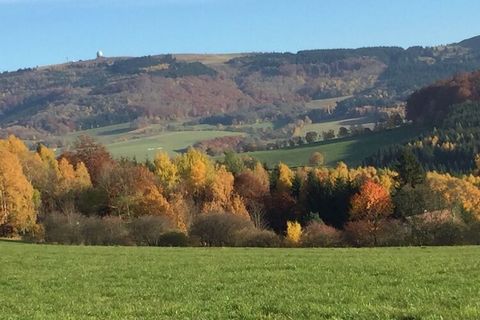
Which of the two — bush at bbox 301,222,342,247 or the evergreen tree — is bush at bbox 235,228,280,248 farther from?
the evergreen tree

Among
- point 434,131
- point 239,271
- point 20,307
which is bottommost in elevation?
point 434,131

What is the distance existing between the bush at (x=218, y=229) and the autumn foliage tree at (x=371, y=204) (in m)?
23.8

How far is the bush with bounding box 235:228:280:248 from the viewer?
7081cm

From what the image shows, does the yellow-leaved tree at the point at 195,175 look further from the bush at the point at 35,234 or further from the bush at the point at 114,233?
the bush at the point at 114,233

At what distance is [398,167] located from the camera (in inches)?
3964

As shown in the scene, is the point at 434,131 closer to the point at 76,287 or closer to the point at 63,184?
the point at 63,184

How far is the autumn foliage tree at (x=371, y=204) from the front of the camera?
91688 mm

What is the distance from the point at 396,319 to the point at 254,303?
13.4ft

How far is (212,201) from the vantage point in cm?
10669

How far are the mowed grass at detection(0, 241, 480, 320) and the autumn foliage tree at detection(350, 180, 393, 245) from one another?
66.9m

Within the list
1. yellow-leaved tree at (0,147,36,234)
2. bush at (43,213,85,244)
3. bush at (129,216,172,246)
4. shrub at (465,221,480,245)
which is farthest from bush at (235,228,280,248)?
yellow-leaved tree at (0,147,36,234)

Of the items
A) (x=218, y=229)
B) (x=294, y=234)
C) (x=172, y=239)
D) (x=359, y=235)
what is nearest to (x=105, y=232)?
(x=172, y=239)

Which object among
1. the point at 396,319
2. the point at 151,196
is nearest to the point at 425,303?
the point at 396,319

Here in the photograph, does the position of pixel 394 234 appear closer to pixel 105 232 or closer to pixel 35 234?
pixel 105 232
